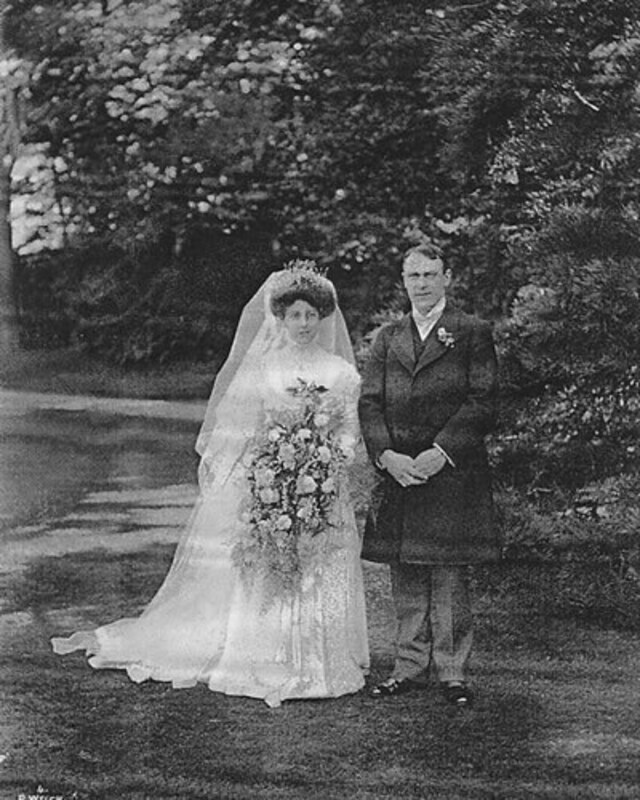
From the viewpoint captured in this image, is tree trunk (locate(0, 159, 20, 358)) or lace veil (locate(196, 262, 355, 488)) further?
tree trunk (locate(0, 159, 20, 358))

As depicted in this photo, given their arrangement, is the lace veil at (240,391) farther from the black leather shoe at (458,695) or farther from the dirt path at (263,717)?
the black leather shoe at (458,695)

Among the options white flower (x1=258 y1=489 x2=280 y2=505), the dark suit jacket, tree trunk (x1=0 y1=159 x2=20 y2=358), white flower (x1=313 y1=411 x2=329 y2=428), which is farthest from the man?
tree trunk (x1=0 y1=159 x2=20 y2=358)

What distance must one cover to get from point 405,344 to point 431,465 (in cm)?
33

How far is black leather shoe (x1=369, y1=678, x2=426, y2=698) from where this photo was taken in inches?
125

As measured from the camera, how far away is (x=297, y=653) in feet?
10.7

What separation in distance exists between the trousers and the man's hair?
0.84 metres

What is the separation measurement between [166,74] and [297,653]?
5.57 ft

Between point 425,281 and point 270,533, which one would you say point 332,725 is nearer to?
point 270,533

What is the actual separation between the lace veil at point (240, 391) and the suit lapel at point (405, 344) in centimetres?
31

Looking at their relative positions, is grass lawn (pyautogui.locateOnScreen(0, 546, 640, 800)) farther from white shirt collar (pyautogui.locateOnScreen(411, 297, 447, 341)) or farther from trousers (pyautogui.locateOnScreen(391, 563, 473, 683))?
white shirt collar (pyautogui.locateOnScreen(411, 297, 447, 341))

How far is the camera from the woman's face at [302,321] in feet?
10.8

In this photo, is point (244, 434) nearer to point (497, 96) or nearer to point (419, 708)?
point (419, 708)
